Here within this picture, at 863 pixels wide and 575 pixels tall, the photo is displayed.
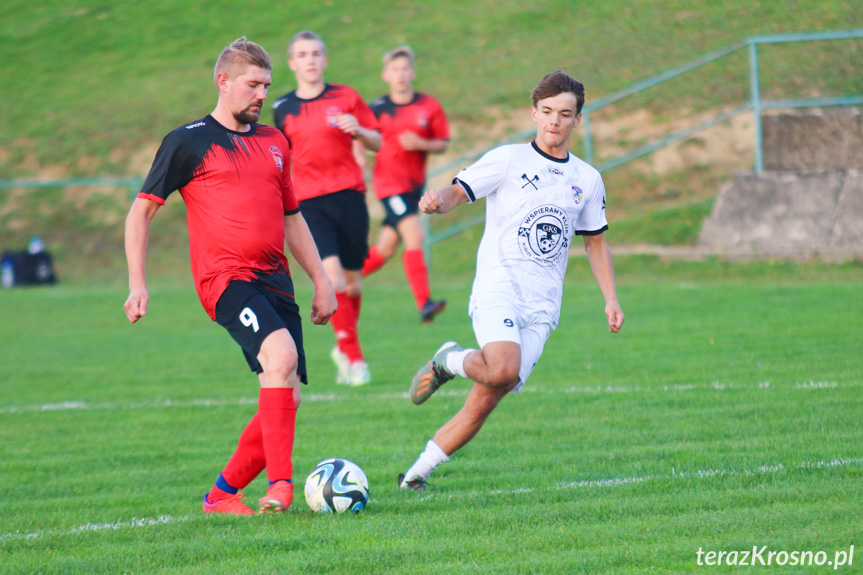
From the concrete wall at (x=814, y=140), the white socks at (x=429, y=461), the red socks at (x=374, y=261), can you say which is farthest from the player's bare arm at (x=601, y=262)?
the concrete wall at (x=814, y=140)

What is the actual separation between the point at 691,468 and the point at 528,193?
1576mm

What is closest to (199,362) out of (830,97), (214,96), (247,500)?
(247,500)

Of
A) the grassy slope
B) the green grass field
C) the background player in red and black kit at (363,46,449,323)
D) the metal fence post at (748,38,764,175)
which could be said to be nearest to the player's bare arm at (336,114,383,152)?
the green grass field

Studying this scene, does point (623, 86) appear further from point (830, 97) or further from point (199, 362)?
point (199, 362)

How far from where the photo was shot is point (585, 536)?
13.1ft

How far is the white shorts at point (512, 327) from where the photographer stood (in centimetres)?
484

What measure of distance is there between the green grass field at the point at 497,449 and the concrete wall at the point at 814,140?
297cm

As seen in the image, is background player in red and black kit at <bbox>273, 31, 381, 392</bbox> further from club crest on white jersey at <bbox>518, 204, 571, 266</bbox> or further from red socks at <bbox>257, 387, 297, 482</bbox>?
red socks at <bbox>257, 387, 297, 482</bbox>

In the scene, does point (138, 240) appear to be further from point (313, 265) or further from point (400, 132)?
point (400, 132)

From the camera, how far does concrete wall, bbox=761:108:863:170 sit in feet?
45.4

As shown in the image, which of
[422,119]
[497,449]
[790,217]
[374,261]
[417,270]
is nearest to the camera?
[497,449]

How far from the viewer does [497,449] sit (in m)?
5.85

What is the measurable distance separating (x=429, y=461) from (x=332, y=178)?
12.2ft

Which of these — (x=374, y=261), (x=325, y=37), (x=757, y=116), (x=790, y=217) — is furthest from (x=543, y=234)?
(x=325, y=37)
